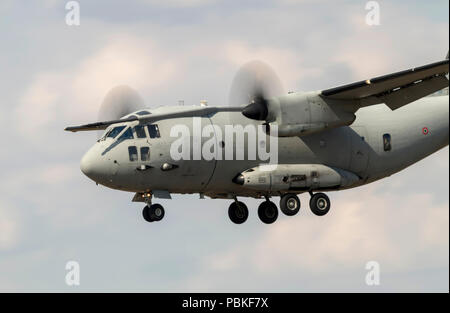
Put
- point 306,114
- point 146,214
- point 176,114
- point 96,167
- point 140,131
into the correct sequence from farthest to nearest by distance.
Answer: point 176,114 < point 146,214 < point 306,114 < point 140,131 < point 96,167

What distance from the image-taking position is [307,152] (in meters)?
44.7

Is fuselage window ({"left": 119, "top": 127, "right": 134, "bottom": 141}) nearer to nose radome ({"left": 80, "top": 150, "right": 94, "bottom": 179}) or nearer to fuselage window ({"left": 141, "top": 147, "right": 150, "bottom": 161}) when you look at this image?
fuselage window ({"left": 141, "top": 147, "right": 150, "bottom": 161})

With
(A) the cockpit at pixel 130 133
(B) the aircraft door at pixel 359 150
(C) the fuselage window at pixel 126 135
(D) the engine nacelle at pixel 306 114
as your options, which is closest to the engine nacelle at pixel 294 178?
(B) the aircraft door at pixel 359 150

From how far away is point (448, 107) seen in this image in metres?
47.0

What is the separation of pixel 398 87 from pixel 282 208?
6.36m

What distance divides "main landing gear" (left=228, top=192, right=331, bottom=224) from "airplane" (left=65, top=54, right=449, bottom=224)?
5 cm

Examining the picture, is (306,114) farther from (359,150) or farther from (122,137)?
(122,137)

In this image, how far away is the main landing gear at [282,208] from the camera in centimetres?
4428

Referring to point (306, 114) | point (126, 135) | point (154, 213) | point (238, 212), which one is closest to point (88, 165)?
point (126, 135)
